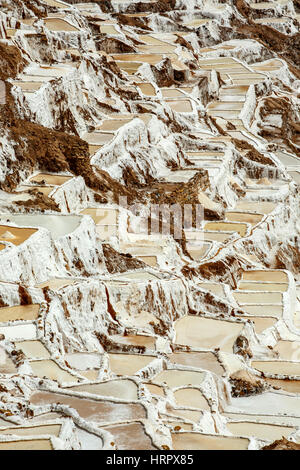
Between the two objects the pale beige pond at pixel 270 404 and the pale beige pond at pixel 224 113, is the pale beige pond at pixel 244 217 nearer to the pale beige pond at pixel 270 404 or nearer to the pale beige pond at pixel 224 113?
the pale beige pond at pixel 224 113

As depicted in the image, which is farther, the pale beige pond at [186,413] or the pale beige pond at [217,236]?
the pale beige pond at [217,236]

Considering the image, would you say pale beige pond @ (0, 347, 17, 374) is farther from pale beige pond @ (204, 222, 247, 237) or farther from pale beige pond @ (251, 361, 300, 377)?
pale beige pond @ (204, 222, 247, 237)

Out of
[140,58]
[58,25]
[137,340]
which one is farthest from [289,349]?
[140,58]

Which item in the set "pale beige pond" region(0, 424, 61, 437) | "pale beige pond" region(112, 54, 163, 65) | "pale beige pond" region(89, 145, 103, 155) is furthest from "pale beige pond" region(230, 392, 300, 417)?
"pale beige pond" region(112, 54, 163, 65)

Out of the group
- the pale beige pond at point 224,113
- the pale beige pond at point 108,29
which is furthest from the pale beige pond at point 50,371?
the pale beige pond at point 108,29

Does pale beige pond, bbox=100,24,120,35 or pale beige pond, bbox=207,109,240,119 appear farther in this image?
pale beige pond, bbox=100,24,120,35

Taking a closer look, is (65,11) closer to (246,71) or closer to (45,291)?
(246,71)

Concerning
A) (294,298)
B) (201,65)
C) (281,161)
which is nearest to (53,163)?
(294,298)
